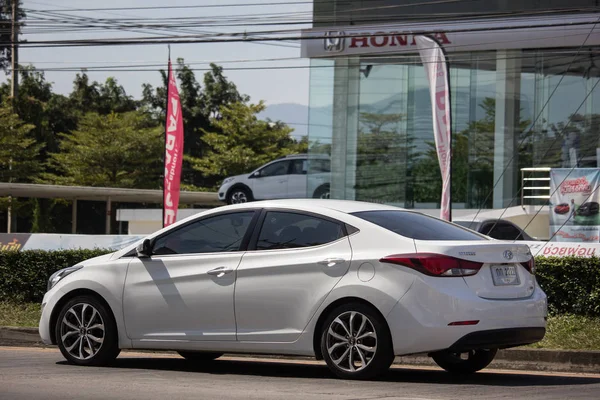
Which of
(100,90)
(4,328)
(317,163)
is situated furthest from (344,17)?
(100,90)

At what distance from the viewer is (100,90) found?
2972 inches

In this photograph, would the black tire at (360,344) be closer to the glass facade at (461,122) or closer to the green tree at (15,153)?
the glass facade at (461,122)

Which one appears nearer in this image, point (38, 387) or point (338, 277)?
point (38, 387)

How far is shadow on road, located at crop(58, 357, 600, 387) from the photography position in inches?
340

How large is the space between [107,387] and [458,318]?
9.00 ft

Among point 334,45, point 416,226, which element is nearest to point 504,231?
point 334,45

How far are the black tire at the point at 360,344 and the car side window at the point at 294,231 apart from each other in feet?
2.25

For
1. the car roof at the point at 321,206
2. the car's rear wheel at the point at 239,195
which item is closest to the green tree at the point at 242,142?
the car's rear wheel at the point at 239,195

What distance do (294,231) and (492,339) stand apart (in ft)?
6.48

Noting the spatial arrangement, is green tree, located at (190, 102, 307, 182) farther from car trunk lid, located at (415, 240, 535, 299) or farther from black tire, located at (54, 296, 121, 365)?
car trunk lid, located at (415, 240, 535, 299)

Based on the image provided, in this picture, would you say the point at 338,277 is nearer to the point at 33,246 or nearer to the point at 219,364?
the point at 219,364

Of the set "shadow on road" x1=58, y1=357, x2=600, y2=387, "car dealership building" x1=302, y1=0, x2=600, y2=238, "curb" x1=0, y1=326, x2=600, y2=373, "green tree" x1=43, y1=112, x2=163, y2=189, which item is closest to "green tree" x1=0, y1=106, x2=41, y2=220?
"green tree" x1=43, y1=112, x2=163, y2=189

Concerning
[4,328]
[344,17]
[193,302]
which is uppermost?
[344,17]

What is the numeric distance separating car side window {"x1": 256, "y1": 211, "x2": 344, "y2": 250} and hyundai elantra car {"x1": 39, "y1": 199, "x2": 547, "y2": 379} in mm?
12
